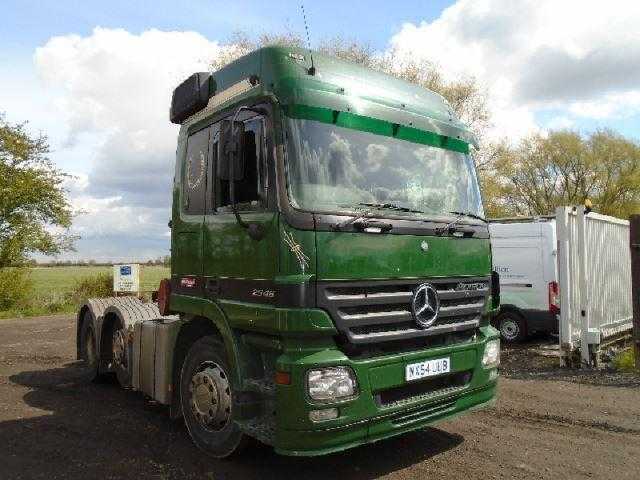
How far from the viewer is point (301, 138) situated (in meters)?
3.76

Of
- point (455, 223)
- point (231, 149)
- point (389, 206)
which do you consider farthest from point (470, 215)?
point (231, 149)

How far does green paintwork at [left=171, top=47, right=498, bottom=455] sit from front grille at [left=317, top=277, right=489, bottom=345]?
75mm

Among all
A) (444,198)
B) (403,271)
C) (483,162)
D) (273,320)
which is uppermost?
(483,162)

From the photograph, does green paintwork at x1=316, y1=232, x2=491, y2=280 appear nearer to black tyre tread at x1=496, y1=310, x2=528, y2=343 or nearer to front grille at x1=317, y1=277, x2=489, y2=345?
front grille at x1=317, y1=277, x2=489, y2=345

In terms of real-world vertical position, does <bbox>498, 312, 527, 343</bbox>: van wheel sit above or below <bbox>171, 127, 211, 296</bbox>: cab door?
below

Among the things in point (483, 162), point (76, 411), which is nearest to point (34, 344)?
point (76, 411)

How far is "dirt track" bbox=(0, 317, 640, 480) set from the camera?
4.21m

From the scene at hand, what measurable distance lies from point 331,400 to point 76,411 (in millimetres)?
3809

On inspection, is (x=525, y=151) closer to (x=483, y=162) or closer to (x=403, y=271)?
(x=483, y=162)

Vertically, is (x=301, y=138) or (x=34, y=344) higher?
(x=301, y=138)

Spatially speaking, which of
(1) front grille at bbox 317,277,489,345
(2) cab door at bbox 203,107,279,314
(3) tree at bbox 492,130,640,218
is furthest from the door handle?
(3) tree at bbox 492,130,640,218

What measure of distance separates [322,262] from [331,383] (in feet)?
2.63

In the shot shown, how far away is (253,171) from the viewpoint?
3.88 m

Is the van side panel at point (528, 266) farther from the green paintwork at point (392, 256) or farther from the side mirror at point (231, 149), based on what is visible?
the side mirror at point (231, 149)
